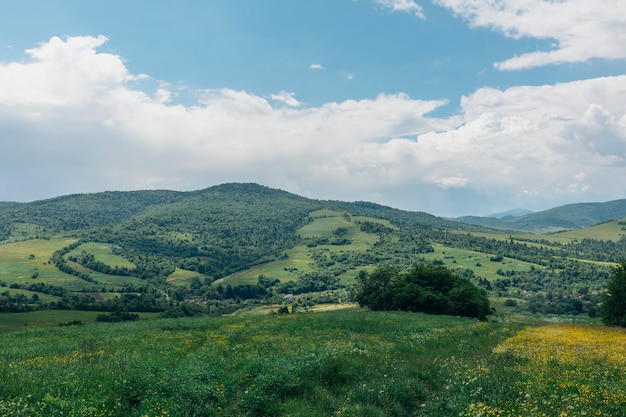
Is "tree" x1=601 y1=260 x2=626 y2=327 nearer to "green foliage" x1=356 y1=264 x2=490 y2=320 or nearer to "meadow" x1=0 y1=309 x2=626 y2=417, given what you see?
"green foliage" x1=356 y1=264 x2=490 y2=320

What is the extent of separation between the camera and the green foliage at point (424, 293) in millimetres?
68438

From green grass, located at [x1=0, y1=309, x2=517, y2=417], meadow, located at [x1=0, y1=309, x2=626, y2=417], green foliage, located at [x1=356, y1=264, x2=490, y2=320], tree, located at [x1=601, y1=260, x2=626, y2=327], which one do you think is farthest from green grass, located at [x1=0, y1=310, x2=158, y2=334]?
tree, located at [x1=601, y1=260, x2=626, y2=327]

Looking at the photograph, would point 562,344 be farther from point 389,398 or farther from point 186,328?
point 186,328

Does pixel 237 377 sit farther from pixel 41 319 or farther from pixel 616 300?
pixel 41 319

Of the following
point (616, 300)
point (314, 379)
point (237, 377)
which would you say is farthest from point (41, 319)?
point (616, 300)

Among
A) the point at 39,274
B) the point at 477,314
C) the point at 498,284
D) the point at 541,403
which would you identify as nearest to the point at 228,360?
the point at 541,403

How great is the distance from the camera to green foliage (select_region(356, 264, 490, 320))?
6844 centimetres

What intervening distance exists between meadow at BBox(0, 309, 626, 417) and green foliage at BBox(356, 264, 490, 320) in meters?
39.8

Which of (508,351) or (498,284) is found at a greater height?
Answer: (508,351)

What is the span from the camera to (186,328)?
4088 centimetres

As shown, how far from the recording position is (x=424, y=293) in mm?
69125

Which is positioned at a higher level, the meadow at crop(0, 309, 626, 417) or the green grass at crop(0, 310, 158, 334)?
the meadow at crop(0, 309, 626, 417)

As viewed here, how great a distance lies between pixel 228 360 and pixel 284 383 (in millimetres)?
6532

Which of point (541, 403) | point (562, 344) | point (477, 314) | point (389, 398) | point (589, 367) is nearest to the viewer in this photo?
point (541, 403)
